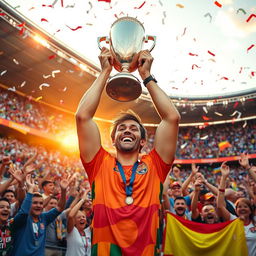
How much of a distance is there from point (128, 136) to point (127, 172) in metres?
0.25

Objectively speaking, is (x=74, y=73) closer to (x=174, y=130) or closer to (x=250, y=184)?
(x=250, y=184)

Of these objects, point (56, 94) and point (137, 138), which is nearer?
point (137, 138)

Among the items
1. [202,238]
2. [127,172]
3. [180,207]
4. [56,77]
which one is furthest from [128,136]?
[56,77]

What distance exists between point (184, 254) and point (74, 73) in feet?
50.1

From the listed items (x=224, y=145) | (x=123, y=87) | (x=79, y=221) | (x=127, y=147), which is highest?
(x=224, y=145)

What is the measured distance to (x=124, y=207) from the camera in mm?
1713

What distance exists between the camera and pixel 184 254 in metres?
4.02

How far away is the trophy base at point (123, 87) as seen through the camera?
6.57 ft

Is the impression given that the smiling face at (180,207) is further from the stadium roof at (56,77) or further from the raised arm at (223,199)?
the stadium roof at (56,77)

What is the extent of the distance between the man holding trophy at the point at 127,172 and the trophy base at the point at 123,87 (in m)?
0.04

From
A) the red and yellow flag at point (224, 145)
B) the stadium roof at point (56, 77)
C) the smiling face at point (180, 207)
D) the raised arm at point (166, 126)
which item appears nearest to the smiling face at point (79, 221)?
the smiling face at point (180, 207)

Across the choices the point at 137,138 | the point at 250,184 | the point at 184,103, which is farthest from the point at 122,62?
the point at 184,103

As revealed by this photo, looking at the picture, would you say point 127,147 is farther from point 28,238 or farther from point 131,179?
point 28,238

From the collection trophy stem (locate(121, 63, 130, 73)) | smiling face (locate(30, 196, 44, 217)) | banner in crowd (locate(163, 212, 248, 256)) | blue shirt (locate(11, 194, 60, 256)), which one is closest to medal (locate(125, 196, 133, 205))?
trophy stem (locate(121, 63, 130, 73))
